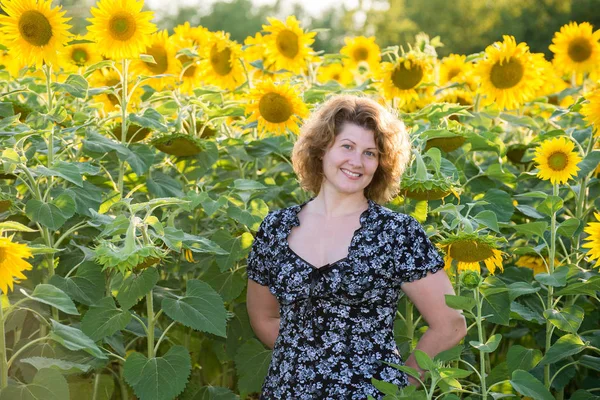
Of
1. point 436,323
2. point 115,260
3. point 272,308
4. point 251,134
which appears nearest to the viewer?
point 115,260

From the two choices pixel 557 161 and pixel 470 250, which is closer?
pixel 470 250

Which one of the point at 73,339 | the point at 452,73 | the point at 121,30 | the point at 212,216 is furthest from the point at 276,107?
the point at 452,73

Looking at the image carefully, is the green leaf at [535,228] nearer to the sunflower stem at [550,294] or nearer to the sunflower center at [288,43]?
the sunflower stem at [550,294]

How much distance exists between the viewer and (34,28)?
135 inches

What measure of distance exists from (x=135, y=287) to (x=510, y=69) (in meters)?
2.17

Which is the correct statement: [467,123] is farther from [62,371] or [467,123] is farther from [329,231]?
[62,371]

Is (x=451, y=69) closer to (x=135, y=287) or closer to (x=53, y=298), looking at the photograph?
(x=135, y=287)

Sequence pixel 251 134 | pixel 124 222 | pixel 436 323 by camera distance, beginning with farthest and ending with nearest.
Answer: pixel 251 134 → pixel 436 323 → pixel 124 222

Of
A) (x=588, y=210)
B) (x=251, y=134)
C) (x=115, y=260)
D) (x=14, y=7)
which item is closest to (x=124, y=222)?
(x=115, y=260)

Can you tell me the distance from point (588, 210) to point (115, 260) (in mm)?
2048

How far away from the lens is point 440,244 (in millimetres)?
2900

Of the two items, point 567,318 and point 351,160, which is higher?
point 351,160

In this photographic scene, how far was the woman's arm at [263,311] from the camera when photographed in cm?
306

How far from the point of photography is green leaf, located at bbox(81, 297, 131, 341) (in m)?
2.82
